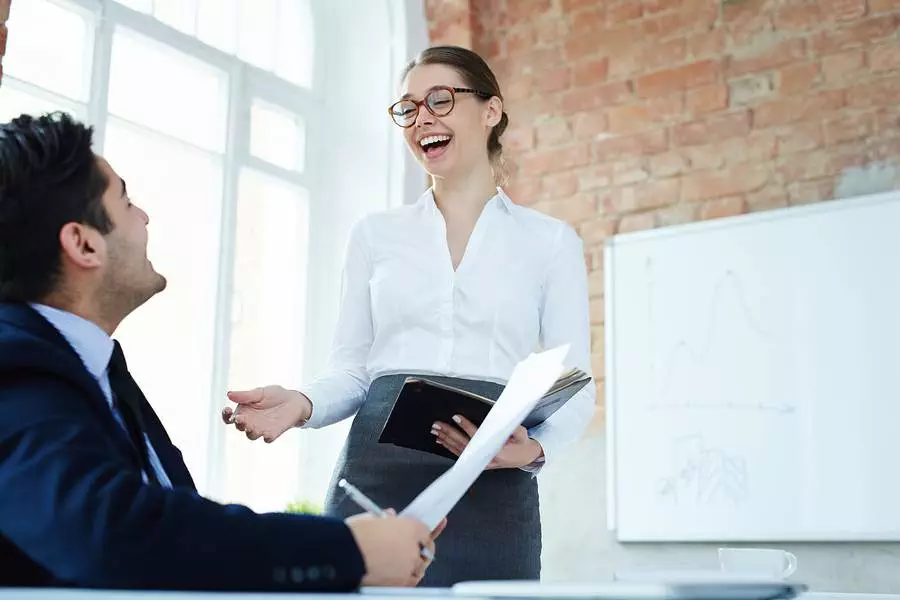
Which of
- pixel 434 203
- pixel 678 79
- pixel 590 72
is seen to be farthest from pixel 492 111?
pixel 590 72

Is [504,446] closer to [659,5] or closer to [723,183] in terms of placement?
[723,183]

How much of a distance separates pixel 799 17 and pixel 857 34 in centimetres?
21

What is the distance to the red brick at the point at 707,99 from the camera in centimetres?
362

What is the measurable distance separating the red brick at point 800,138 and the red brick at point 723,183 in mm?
103

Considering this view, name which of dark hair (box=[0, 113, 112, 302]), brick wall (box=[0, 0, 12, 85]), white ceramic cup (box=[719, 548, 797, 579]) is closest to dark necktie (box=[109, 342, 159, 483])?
dark hair (box=[0, 113, 112, 302])

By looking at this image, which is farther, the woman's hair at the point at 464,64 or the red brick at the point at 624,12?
the red brick at the point at 624,12

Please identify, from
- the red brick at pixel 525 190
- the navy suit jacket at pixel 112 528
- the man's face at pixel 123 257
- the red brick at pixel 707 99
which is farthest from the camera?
the red brick at pixel 525 190

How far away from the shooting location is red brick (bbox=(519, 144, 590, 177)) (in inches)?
153

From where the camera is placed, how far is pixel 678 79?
3.72 m

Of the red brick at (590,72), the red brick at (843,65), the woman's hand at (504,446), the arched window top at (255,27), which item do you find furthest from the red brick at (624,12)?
the woman's hand at (504,446)

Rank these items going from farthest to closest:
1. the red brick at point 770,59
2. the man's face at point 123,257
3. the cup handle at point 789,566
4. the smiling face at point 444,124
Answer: the red brick at point 770,59 < the smiling face at point 444,124 < the cup handle at point 789,566 < the man's face at point 123,257

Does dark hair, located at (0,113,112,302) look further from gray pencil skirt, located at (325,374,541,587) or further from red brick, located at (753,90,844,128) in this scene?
red brick, located at (753,90,844,128)

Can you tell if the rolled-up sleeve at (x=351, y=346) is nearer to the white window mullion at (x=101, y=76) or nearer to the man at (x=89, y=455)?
the man at (x=89, y=455)

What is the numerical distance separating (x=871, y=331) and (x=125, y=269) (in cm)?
257
